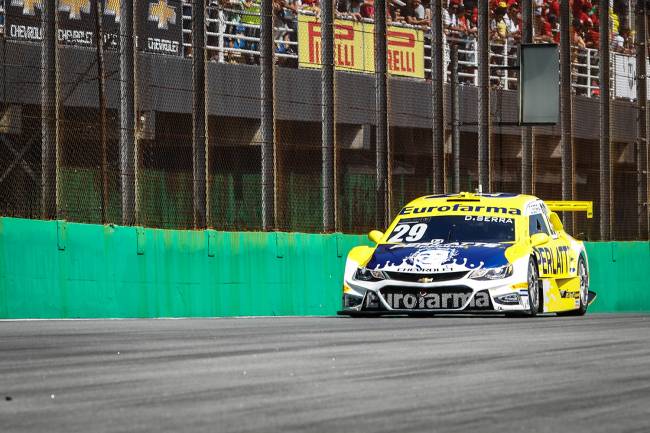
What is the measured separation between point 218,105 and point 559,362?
11601 mm

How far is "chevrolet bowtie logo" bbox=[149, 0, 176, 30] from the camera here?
19469 millimetres

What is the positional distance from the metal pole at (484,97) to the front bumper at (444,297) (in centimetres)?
947

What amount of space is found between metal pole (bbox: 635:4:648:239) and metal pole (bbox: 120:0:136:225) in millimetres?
12617

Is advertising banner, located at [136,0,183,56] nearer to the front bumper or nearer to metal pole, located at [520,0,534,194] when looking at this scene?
the front bumper

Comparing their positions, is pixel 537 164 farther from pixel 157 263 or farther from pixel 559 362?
pixel 559 362

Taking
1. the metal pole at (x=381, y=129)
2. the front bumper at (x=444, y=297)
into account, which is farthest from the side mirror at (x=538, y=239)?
the metal pole at (x=381, y=129)

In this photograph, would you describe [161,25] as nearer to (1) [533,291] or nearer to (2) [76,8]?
(2) [76,8]

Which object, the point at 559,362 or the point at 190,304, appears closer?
the point at 559,362

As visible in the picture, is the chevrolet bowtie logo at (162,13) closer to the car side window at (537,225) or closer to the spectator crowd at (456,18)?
the spectator crowd at (456,18)

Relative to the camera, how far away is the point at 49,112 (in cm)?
1688

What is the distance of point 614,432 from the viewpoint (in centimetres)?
598

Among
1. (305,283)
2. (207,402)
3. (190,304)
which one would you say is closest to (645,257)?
(305,283)

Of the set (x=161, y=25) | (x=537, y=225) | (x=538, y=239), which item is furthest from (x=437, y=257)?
(x=161, y=25)

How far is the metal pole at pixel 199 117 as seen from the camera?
63.5ft
